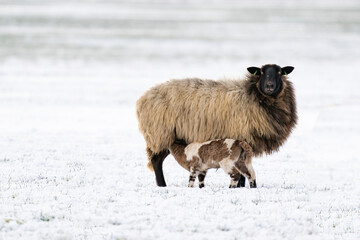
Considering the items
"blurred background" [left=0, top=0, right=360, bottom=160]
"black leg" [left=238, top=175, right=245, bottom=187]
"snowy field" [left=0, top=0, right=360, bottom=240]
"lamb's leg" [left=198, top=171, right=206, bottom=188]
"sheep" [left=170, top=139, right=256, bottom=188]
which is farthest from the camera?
"blurred background" [left=0, top=0, right=360, bottom=160]

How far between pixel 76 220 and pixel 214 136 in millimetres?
3356

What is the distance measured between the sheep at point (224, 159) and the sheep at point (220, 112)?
434 mm

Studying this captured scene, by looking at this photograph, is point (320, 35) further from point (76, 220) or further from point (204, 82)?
point (76, 220)

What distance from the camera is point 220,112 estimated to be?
33.4ft

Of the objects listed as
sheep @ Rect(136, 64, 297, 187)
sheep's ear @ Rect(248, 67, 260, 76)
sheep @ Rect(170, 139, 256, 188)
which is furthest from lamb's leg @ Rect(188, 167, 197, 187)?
sheep's ear @ Rect(248, 67, 260, 76)

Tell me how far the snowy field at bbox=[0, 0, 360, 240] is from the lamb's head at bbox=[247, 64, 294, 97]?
807mm

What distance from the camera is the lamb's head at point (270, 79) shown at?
10.1 m

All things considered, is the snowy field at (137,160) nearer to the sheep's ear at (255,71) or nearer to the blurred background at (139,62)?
the blurred background at (139,62)

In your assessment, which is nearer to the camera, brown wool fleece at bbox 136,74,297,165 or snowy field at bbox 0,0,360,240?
snowy field at bbox 0,0,360,240

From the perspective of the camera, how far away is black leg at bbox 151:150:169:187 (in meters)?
10.5

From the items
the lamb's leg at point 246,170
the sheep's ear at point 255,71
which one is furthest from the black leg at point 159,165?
the sheep's ear at point 255,71

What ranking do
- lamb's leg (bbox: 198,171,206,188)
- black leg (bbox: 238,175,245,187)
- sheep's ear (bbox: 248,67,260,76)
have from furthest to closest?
sheep's ear (bbox: 248,67,260,76) → black leg (bbox: 238,175,245,187) → lamb's leg (bbox: 198,171,206,188)

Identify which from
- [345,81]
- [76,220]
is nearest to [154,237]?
[76,220]

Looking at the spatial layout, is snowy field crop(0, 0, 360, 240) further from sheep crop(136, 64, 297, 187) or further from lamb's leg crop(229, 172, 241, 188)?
sheep crop(136, 64, 297, 187)
